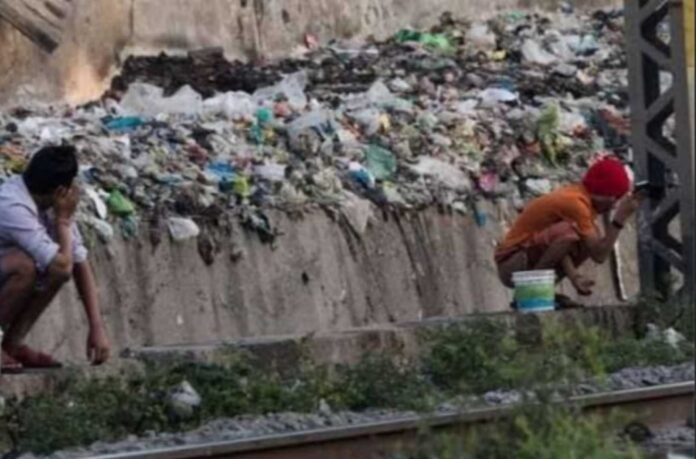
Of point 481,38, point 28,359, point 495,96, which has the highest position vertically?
point 481,38

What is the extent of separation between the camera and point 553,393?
9664 millimetres

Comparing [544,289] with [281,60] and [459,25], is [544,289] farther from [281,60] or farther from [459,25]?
[459,25]

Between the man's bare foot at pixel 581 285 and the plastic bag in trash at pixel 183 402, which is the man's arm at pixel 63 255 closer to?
the plastic bag in trash at pixel 183 402

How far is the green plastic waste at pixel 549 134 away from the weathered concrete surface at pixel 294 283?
4.75 feet

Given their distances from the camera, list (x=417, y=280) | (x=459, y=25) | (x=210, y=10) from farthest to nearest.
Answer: (x=459, y=25)
(x=210, y=10)
(x=417, y=280)

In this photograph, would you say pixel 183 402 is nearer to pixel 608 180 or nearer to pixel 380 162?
pixel 608 180

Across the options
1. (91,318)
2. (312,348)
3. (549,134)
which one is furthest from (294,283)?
(91,318)

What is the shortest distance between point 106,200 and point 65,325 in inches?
58.0

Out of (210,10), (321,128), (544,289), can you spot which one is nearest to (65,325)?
(544,289)

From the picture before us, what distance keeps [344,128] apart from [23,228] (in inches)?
281

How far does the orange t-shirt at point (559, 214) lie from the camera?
623 inches

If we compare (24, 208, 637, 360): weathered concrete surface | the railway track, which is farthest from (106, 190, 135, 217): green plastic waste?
the railway track

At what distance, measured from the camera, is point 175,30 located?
21.6m

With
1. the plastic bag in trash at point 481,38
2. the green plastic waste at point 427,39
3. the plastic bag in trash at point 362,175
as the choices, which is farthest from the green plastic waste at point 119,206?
the plastic bag in trash at point 481,38
